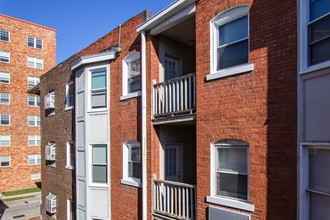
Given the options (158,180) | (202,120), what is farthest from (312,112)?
(158,180)

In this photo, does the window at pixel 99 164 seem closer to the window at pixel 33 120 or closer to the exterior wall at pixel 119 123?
the exterior wall at pixel 119 123

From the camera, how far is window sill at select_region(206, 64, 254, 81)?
648 cm

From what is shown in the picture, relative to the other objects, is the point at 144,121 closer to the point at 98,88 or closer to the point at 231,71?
the point at 98,88

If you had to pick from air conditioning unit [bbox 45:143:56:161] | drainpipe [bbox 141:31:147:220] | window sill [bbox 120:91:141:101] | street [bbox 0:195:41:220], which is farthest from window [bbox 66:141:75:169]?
street [bbox 0:195:41:220]

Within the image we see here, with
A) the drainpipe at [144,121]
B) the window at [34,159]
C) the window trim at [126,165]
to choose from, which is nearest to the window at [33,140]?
the window at [34,159]

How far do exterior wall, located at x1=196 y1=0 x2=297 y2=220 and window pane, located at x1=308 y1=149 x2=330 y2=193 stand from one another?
31 centimetres

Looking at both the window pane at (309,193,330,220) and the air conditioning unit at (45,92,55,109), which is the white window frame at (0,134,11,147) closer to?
the air conditioning unit at (45,92,55,109)

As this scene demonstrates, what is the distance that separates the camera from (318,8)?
536cm

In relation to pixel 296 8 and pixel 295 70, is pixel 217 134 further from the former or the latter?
pixel 296 8

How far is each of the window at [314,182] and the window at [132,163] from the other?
6183mm

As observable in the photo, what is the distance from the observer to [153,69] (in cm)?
976

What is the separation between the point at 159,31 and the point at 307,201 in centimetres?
682

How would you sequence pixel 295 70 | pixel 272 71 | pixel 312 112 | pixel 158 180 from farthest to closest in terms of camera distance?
pixel 158 180 < pixel 272 71 < pixel 295 70 < pixel 312 112

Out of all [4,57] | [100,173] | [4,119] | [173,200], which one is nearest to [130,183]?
[100,173]
